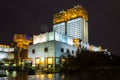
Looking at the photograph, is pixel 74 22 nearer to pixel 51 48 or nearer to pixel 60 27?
pixel 60 27

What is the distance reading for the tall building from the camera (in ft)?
449

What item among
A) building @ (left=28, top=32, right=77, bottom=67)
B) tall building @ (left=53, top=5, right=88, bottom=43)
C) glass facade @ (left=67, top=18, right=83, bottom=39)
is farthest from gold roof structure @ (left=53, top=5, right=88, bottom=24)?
building @ (left=28, top=32, right=77, bottom=67)

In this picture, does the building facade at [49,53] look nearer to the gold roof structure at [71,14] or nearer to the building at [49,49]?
the building at [49,49]

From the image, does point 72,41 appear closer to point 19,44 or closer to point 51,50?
point 51,50

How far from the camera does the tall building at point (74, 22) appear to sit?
449ft

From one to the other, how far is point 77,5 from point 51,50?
3100 inches

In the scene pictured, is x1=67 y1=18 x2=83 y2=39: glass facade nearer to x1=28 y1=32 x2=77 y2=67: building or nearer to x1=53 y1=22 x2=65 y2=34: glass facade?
x1=53 y1=22 x2=65 y2=34: glass facade

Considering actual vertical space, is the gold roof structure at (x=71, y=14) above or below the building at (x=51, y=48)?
above

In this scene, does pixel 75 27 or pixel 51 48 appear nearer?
pixel 51 48

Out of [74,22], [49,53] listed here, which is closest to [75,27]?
[74,22]

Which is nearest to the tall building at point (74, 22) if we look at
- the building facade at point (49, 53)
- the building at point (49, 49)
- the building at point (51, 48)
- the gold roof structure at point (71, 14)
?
the gold roof structure at point (71, 14)

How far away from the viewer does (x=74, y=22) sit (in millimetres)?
141375

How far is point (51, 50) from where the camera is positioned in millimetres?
70938

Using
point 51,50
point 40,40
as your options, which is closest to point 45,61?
point 51,50
